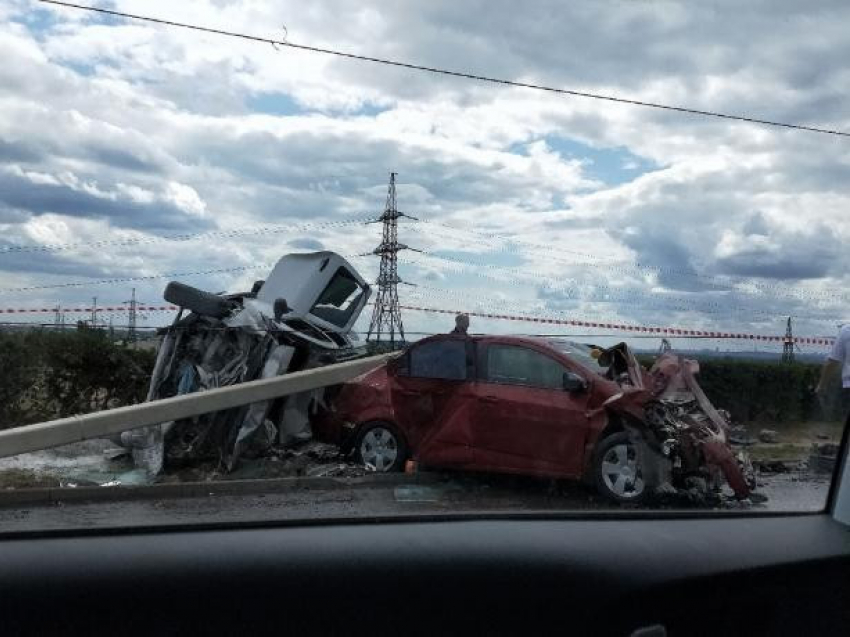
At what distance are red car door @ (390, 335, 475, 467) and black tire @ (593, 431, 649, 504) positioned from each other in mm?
541

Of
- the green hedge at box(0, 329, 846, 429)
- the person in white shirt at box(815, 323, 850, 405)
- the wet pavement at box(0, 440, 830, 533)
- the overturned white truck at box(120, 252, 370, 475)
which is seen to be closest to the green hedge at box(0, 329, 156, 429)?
the green hedge at box(0, 329, 846, 429)

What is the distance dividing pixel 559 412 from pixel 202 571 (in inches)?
123

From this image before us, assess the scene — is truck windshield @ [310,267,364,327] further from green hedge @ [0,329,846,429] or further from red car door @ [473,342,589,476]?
green hedge @ [0,329,846,429]

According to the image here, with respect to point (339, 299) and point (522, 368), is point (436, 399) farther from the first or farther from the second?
point (339, 299)

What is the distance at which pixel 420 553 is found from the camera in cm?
221

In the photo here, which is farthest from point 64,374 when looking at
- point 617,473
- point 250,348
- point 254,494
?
A: point 617,473

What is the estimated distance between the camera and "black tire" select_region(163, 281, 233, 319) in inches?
146

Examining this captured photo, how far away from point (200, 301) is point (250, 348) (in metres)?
0.40

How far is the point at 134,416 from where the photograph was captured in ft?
8.55

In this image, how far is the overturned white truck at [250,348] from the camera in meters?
2.98

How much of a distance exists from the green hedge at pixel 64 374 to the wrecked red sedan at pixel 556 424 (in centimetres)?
87

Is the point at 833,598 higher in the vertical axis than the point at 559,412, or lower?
lower

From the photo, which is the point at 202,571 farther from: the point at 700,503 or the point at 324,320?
the point at 324,320

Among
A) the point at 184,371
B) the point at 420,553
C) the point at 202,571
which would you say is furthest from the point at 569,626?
the point at 184,371
